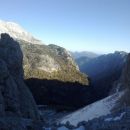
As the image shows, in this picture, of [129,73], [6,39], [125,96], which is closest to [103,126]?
[6,39]

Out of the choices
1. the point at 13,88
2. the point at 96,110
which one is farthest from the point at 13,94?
the point at 96,110

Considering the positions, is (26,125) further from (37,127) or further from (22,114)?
(22,114)

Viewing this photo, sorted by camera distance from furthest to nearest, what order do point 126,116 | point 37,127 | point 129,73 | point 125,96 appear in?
1. point 129,73
2. point 125,96
3. point 126,116
4. point 37,127

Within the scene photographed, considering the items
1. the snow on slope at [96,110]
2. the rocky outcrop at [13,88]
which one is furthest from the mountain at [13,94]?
the snow on slope at [96,110]

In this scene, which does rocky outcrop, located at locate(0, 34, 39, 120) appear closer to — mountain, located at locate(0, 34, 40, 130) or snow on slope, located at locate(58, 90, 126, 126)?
mountain, located at locate(0, 34, 40, 130)

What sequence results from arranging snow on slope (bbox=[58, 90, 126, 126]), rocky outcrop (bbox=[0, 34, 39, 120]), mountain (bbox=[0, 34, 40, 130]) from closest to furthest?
mountain (bbox=[0, 34, 40, 130]) → rocky outcrop (bbox=[0, 34, 39, 120]) → snow on slope (bbox=[58, 90, 126, 126])

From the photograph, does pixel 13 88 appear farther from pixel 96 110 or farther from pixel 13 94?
pixel 96 110

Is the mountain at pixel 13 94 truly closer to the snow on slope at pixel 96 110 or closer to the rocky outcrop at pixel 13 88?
the rocky outcrop at pixel 13 88

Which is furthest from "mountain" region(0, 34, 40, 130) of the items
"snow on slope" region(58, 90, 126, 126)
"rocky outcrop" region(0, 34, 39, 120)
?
"snow on slope" region(58, 90, 126, 126)

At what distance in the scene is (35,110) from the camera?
42000 mm

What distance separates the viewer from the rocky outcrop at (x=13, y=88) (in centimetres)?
3650

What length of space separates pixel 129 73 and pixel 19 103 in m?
72.2

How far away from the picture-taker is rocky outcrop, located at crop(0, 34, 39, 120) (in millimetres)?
36500

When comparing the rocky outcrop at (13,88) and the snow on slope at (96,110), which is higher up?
the rocky outcrop at (13,88)
